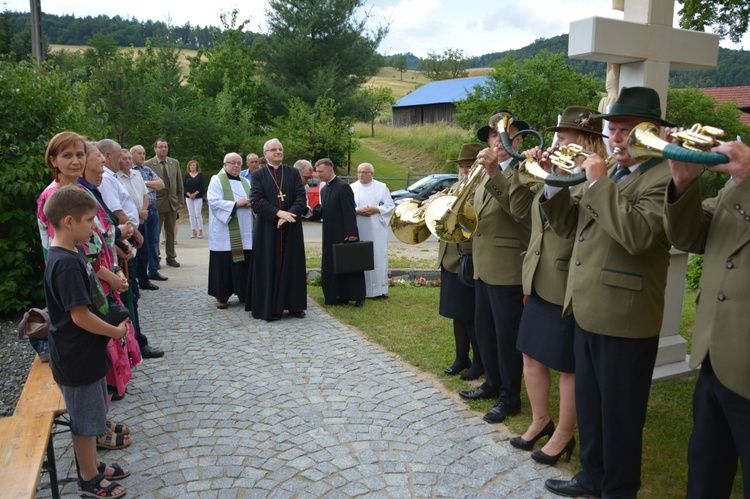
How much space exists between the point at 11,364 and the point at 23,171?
91.2 inches

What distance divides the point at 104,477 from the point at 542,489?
269 centimetres

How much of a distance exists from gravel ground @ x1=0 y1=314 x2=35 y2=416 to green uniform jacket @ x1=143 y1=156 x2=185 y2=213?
4.45m

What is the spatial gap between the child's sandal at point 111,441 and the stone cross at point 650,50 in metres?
4.50

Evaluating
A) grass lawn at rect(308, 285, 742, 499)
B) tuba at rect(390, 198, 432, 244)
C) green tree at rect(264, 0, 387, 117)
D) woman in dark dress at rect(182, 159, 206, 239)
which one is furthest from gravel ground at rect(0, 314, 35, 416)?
green tree at rect(264, 0, 387, 117)

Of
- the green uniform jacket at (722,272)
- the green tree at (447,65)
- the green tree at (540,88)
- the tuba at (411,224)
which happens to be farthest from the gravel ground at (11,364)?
the green tree at (447,65)

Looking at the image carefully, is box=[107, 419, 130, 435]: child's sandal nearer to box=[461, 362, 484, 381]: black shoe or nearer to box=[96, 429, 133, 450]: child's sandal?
box=[96, 429, 133, 450]: child's sandal

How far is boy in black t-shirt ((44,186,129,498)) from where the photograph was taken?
3.39m

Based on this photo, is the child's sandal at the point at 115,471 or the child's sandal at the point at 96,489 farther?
the child's sandal at the point at 115,471

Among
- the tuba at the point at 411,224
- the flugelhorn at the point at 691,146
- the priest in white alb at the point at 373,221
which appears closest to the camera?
the flugelhorn at the point at 691,146

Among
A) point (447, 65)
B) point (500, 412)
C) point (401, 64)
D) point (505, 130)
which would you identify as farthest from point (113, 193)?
point (401, 64)

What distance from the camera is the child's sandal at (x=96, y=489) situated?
3.59 m

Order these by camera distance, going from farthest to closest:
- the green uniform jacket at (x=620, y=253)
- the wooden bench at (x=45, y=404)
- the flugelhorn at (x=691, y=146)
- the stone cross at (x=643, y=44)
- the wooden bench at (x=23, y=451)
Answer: the stone cross at (x=643, y=44), the wooden bench at (x=45, y=404), the green uniform jacket at (x=620, y=253), the wooden bench at (x=23, y=451), the flugelhorn at (x=691, y=146)

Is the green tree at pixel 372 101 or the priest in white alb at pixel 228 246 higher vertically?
the green tree at pixel 372 101

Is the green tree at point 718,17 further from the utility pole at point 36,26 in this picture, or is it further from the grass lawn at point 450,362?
the utility pole at point 36,26
